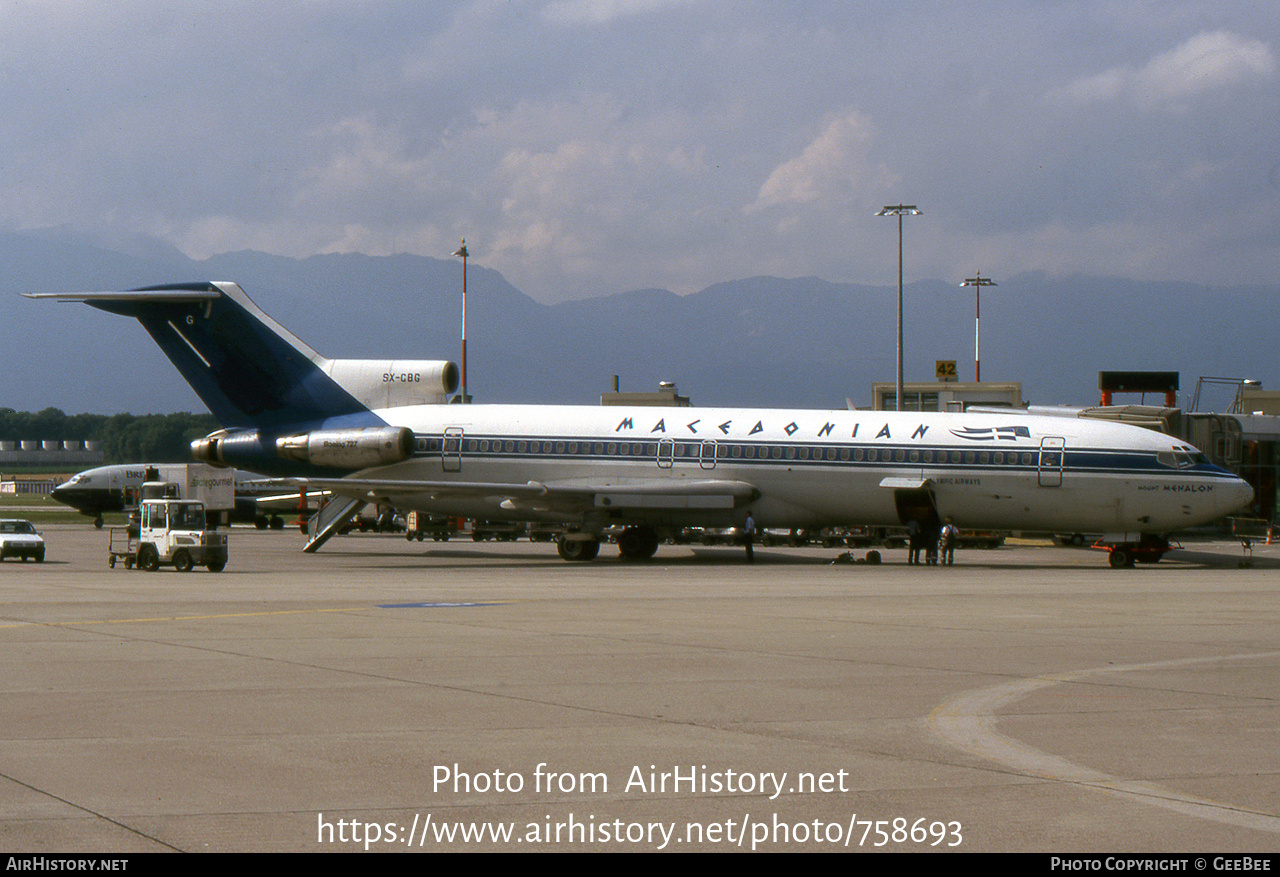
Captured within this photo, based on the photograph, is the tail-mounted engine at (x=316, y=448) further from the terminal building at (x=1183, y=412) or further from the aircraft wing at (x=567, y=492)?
the terminal building at (x=1183, y=412)

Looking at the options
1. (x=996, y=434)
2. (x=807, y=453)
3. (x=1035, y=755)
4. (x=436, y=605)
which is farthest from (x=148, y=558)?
(x=1035, y=755)

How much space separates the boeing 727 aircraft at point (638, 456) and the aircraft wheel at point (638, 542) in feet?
0.15

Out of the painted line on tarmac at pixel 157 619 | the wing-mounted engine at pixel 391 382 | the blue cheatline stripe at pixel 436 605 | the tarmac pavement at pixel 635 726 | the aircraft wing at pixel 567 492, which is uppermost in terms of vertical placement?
the wing-mounted engine at pixel 391 382

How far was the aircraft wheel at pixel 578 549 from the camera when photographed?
4169 cm

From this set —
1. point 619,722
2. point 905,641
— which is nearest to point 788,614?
point 905,641

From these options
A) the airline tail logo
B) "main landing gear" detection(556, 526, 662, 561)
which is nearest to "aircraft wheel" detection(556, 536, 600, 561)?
"main landing gear" detection(556, 526, 662, 561)

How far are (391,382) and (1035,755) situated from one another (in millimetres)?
36220

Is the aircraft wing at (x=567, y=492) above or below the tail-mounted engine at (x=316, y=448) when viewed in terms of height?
below

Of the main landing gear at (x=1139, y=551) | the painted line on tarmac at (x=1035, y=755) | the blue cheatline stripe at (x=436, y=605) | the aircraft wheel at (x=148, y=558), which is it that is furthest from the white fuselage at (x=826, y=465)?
the painted line on tarmac at (x=1035, y=755)

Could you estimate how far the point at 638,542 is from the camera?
4250cm

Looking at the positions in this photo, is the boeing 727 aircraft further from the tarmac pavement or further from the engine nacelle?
the tarmac pavement

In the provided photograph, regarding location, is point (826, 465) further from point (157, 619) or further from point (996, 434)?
A: point (157, 619)

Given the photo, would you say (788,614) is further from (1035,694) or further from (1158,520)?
(1158,520)

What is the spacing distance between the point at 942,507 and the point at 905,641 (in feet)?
73.8
